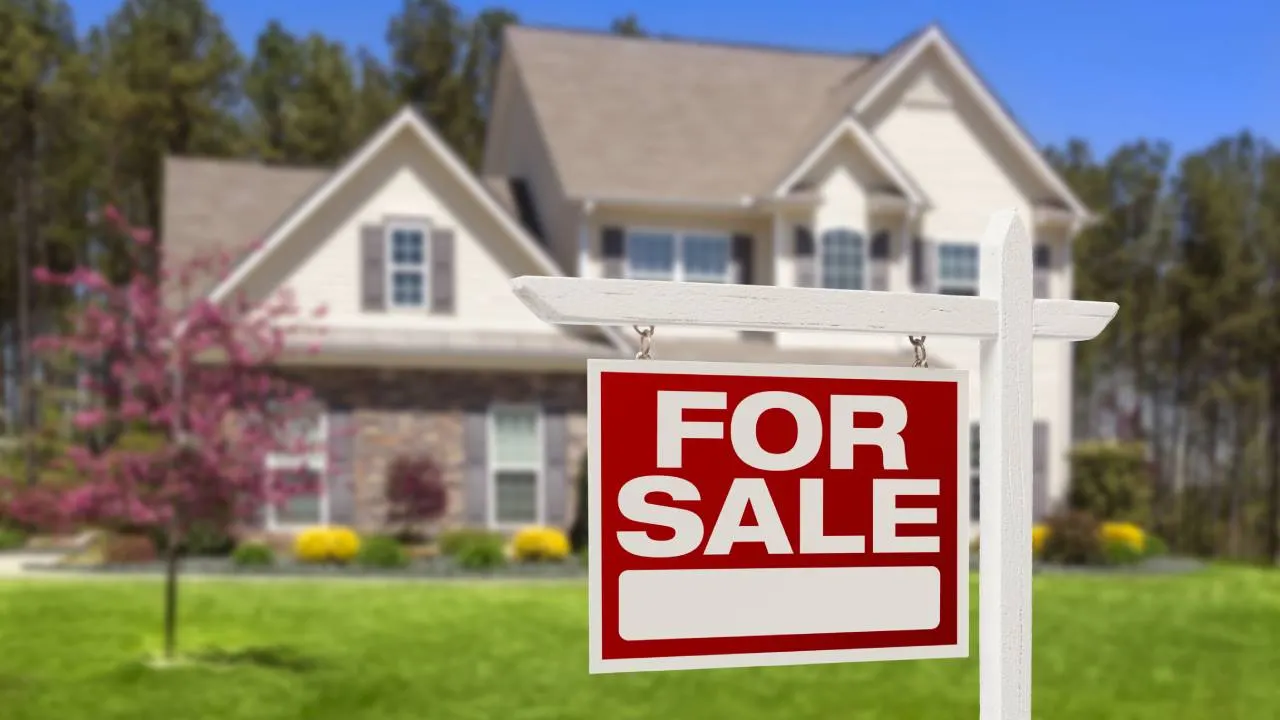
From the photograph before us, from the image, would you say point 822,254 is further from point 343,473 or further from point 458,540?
point 343,473

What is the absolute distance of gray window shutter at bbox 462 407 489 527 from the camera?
20594mm

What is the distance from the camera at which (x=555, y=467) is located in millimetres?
20797

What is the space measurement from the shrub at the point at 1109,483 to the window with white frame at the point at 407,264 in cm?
1303

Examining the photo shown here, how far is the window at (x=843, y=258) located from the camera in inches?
888

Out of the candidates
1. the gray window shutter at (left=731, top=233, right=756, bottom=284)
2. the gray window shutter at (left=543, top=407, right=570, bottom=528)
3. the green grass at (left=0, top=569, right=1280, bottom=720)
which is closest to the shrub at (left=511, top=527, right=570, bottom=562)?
the gray window shutter at (left=543, top=407, right=570, bottom=528)

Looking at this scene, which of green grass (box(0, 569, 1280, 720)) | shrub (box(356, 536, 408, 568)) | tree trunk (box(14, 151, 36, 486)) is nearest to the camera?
green grass (box(0, 569, 1280, 720))

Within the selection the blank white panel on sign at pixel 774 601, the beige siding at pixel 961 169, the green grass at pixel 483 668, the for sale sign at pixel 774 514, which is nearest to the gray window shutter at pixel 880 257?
the beige siding at pixel 961 169

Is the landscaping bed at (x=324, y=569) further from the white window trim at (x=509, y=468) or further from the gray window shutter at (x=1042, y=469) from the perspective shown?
the gray window shutter at (x=1042, y=469)

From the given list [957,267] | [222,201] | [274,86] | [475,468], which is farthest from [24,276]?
[957,267]

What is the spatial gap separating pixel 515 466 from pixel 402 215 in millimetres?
4756

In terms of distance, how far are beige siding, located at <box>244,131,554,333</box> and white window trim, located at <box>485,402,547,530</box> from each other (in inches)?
57.2

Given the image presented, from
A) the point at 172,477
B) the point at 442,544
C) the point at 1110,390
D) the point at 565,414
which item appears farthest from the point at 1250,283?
the point at 172,477

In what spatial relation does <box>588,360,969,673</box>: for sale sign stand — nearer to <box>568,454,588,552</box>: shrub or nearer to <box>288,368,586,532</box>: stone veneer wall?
<box>568,454,588,552</box>: shrub

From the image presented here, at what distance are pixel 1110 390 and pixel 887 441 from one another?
177 feet
